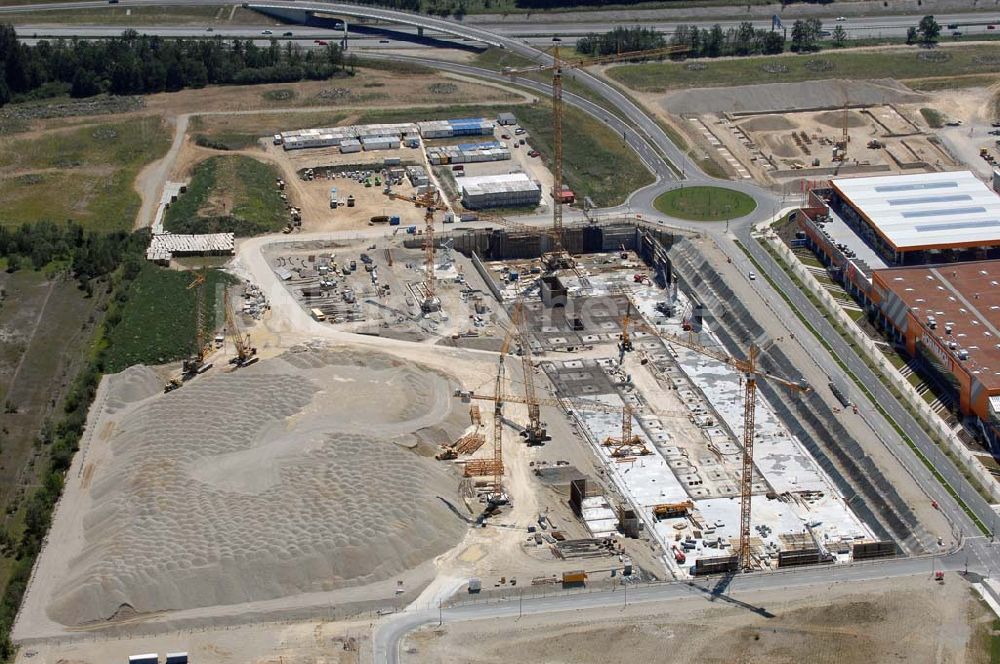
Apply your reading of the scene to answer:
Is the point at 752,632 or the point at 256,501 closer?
the point at 752,632

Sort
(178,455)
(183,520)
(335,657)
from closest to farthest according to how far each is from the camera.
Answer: (335,657), (183,520), (178,455)

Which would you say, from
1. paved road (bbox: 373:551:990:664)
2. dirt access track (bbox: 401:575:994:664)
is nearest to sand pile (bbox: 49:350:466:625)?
paved road (bbox: 373:551:990:664)

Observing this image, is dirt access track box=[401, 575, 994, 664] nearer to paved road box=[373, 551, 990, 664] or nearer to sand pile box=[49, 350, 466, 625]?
Answer: paved road box=[373, 551, 990, 664]

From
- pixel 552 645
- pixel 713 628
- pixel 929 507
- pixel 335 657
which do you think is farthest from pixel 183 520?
pixel 929 507

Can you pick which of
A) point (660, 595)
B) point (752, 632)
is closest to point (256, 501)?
point (660, 595)

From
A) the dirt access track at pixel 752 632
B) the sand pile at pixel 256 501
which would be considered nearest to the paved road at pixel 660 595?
the dirt access track at pixel 752 632

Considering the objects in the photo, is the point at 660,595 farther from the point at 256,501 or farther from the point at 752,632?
the point at 256,501

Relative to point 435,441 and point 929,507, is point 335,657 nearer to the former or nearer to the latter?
point 435,441

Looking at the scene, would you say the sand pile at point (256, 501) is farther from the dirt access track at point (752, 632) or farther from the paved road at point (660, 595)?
the dirt access track at point (752, 632)
